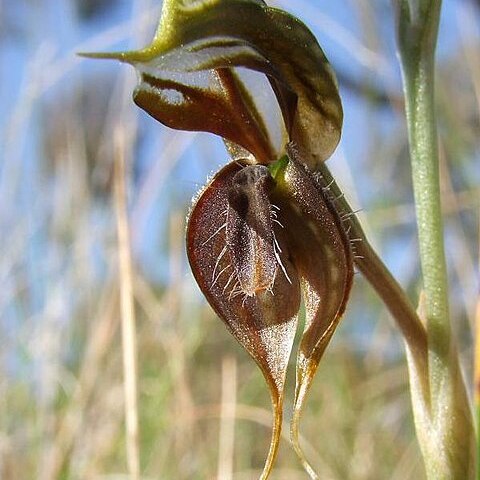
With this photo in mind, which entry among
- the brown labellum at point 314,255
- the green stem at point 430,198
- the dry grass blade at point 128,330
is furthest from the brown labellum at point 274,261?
the dry grass blade at point 128,330

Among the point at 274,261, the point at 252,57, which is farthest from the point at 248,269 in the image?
the point at 252,57

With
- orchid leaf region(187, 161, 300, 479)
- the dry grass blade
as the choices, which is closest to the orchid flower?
orchid leaf region(187, 161, 300, 479)

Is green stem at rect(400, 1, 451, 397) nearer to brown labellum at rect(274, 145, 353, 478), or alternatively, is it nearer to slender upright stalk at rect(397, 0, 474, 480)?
slender upright stalk at rect(397, 0, 474, 480)

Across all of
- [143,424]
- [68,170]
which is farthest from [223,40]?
[68,170]

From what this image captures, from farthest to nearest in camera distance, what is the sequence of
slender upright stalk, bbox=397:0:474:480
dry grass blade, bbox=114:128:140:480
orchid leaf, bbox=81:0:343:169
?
dry grass blade, bbox=114:128:140:480
slender upright stalk, bbox=397:0:474:480
orchid leaf, bbox=81:0:343:169

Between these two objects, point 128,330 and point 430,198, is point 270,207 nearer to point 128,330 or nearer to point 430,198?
point 430,198

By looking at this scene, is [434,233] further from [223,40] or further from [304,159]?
[223,40]
